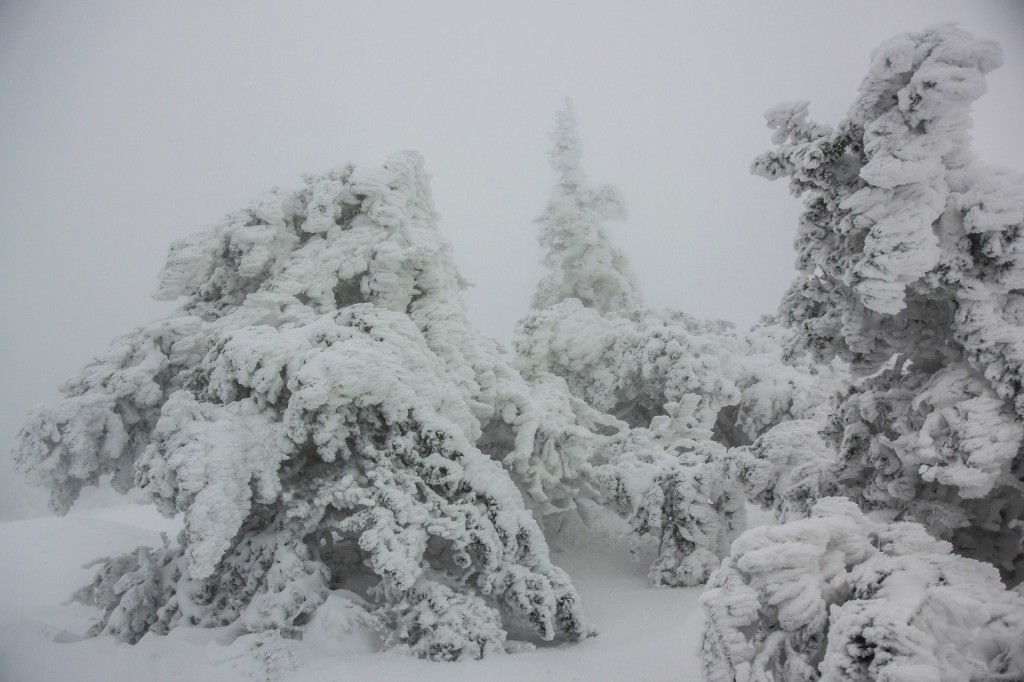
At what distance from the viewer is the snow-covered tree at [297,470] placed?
469cm

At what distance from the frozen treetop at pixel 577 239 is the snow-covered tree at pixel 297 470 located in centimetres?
560

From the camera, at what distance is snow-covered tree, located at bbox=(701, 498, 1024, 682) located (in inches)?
85.1

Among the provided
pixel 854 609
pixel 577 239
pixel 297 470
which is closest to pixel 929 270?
pixel 854 609

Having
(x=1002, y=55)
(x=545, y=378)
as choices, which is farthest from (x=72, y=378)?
(x=1002, y=55)

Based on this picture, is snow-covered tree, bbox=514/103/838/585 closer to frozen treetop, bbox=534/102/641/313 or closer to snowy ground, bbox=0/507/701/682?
frozen treetop, bbox=534/102/641/313

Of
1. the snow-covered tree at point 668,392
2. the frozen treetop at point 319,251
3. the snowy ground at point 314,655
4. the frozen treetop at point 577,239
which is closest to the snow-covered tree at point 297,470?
the frozen treetop at point 319,251

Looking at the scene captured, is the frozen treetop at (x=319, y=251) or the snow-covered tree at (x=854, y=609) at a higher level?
the frozen treetop at (x=319, y=251)

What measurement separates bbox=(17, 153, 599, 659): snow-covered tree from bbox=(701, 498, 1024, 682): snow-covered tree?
2.35 meters

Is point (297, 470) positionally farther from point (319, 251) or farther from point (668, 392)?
point (668, 392)

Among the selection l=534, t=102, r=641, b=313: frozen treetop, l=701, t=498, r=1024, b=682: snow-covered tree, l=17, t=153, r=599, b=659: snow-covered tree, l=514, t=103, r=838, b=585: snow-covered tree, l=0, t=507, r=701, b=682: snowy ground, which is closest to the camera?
l=701, t=498, r=1024, b=682: snow-covered tree

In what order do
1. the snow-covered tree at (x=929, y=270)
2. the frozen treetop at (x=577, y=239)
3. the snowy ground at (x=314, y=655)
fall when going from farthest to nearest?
1. the frozen treetop at (x=577, y=239)
2. the snowy ground at (x=314, y=655)
3. the snow-covered tree at (x=929, y=270)

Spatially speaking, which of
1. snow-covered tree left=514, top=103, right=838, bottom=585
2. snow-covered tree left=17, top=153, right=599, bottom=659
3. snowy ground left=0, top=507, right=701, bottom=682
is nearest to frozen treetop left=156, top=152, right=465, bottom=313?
snow-covered tree left=17, top=153, right=599, bottom=659

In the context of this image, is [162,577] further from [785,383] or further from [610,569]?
[785,383]

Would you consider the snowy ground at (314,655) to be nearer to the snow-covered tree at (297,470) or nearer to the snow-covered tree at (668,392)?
the snow-covered tree at (297,470)
